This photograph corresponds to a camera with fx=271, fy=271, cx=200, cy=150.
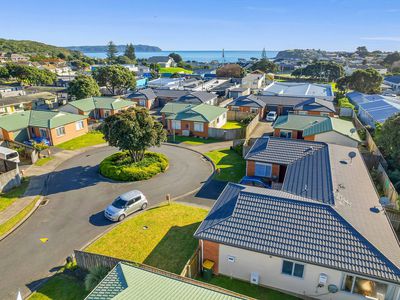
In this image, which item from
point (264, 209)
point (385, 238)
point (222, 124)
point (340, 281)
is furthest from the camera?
point (222, 124)

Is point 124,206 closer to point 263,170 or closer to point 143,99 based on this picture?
point 263,170

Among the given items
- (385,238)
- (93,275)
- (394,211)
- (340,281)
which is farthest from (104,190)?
(394,211)

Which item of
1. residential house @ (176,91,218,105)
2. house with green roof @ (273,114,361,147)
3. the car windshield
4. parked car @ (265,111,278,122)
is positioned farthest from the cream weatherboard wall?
residential house @ (176,91,218,105)

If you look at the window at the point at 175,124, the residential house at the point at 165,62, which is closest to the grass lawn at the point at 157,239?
the window at the point at 175,124

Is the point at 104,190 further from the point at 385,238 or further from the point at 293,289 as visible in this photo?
the point at 385,238

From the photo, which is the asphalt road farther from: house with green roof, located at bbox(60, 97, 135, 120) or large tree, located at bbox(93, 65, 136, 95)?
large tree, located at bbox(93, 65, 136, 95)
